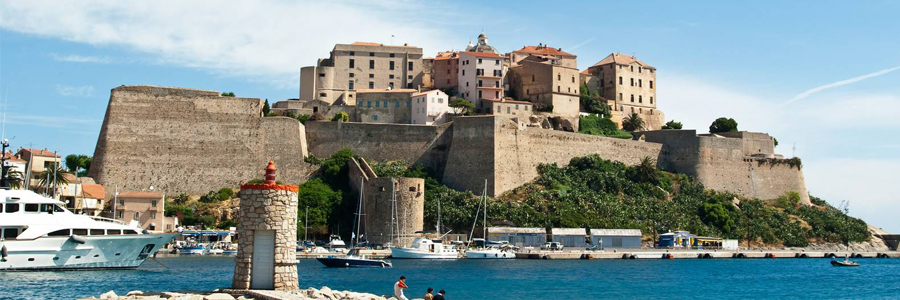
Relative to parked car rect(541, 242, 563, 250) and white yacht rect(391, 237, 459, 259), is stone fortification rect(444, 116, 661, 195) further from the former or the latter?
white yacht rect(391, 237, 459, 259)

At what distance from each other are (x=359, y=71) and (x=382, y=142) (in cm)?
855

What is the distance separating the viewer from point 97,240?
29.3 m

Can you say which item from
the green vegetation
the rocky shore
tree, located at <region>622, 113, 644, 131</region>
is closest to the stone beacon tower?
the rocky shore

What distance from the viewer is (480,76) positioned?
5653 centimetres

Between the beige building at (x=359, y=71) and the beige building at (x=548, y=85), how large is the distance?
604 cm

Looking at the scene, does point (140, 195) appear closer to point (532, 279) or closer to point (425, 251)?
point (425, 251)

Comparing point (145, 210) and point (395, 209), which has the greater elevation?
point (395, 209)

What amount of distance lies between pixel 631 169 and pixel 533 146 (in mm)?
6380

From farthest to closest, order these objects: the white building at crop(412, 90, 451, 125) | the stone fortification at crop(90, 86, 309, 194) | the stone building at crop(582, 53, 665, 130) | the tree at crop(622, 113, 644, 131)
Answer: the stone building at crop(582, 53, 665, 130) → the tree at crop(622, 113, 644, 131) → the white building at crop(412, 90, 451, 125) → the stone fortification at crop(90, 86, 309, 194)

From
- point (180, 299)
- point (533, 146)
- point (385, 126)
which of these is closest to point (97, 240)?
point (180, 299)

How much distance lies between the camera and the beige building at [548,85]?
187ft

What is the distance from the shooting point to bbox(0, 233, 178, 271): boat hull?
28.1 metres

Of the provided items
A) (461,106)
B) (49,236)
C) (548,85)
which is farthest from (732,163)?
(49,236)

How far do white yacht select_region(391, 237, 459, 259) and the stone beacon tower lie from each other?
2609 centimetres
